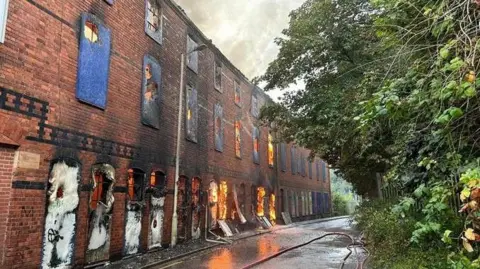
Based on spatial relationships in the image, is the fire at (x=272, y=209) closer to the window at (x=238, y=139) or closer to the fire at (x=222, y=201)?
the window at (x=238, y=139)

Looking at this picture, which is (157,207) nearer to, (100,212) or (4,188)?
(100,212)

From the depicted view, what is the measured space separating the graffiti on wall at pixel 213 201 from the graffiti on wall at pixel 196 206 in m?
1.00

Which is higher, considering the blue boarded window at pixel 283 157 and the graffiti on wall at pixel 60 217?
A: the blue boarded window at pixel 283 157

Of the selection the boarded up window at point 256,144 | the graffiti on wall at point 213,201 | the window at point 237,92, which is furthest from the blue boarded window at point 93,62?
the boarded up window at point 256,144

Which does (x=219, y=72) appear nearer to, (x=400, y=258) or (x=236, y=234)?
(x=236, y=234)

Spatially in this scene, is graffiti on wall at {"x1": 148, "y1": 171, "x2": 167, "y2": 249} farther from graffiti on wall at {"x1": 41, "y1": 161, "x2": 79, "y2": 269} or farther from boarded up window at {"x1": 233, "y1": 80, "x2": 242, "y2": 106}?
boarded up window at {"x1": 233, "y1": 80, "x2": 242, "y2": 106}

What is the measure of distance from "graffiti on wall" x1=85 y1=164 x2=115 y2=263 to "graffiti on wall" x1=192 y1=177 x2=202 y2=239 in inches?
234

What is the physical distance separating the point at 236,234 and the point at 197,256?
6.96 metres

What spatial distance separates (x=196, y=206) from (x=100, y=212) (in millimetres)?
6585

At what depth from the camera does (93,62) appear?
10.1 m

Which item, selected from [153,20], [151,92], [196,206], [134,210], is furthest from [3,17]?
[196,206]

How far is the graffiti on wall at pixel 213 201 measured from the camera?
57.9ft

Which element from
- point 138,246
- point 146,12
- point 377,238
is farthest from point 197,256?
point 146,12

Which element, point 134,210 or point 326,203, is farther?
point 326,203
